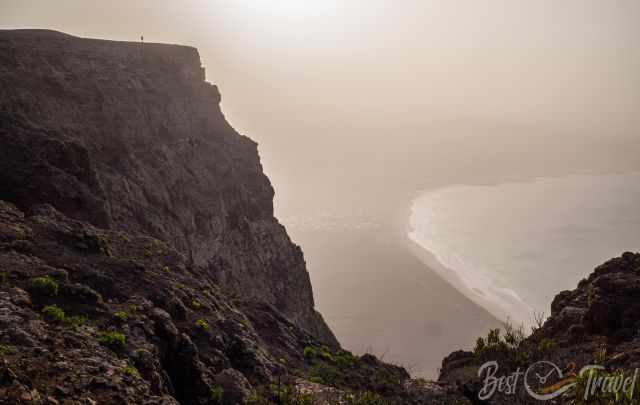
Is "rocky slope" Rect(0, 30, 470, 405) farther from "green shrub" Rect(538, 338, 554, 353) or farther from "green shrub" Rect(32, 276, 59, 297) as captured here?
"green shrub" Rect(538, 338, 554, 353)

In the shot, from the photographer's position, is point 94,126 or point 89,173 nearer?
point 89,173

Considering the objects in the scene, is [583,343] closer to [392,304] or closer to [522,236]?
[392,304]

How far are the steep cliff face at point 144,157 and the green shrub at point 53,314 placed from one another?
1644 centimetres

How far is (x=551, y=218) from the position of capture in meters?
129

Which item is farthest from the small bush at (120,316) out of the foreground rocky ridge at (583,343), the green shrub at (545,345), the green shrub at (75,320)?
the green shrub at (545,345)

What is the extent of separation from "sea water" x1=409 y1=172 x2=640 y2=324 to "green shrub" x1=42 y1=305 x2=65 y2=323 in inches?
3049

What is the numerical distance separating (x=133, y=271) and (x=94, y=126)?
2750 centimetres

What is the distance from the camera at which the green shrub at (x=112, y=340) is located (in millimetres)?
17547

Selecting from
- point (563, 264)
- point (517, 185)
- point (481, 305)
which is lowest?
point (481, 305)

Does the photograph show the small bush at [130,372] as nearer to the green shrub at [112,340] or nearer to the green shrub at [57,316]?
the green shrub at [112,340]

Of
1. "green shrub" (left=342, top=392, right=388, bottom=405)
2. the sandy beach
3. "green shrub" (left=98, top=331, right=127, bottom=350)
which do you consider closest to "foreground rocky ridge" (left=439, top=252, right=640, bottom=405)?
"green shrub" (left=342, top=392, right=388, bottom=405)

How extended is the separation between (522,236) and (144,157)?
105 metres

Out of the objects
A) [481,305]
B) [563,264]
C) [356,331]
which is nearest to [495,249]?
[563,264]

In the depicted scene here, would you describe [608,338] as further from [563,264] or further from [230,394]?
[563,264]
